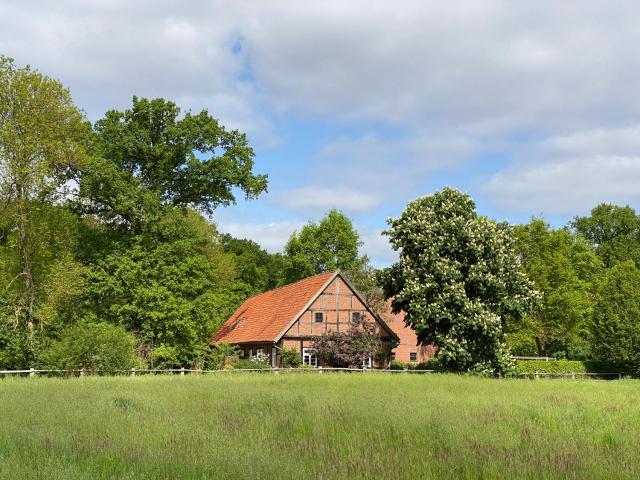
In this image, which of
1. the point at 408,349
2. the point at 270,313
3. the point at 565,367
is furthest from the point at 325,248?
the point at 565,367

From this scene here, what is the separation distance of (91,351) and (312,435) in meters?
25.4

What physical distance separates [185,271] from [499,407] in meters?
27.7

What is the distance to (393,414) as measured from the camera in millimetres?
14562

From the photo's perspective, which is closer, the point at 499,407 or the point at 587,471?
the point at 587,471

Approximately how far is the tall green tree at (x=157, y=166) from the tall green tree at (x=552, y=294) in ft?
81.8

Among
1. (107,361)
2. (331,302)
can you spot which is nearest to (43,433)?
(107,361)

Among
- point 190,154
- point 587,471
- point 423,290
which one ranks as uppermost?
point 190,154

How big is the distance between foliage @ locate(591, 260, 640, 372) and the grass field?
25.6 metres

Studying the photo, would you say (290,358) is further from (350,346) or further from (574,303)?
(574,303)

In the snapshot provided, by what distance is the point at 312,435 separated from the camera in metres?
11.9

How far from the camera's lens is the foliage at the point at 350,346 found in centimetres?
4222

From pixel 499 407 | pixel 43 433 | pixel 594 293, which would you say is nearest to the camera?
pixel 43 433

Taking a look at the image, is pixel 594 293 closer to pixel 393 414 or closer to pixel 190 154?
pixel 190 154

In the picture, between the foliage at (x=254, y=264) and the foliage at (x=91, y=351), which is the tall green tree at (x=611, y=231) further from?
the foliage at (x=91, y=351)
